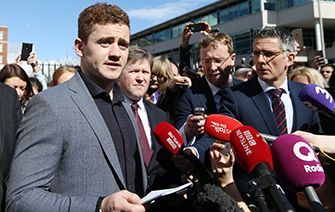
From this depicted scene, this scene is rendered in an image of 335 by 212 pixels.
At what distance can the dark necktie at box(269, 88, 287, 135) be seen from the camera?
7.61 feet

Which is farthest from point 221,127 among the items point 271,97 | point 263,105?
point 271,97

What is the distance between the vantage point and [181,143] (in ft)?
6.37

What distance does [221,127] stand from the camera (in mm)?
1604

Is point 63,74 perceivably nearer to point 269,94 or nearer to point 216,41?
point 216,41

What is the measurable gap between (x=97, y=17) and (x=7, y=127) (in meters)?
0.68

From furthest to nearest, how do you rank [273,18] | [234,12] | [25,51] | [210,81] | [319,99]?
[234,12], [273,18], [25,51], [210,81], [319,99]

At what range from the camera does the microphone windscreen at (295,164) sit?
4.08ft

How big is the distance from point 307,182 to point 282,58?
1.48 meters

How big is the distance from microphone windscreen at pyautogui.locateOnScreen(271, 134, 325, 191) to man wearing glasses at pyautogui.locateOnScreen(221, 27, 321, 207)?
0.81 meters

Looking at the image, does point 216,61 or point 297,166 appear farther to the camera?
point 216,61

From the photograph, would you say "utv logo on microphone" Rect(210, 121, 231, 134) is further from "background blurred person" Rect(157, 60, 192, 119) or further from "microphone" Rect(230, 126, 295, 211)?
"background blurred person" Rect(157, 60, 192, 119)

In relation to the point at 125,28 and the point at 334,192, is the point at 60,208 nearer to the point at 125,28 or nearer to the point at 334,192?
the point at 125,28

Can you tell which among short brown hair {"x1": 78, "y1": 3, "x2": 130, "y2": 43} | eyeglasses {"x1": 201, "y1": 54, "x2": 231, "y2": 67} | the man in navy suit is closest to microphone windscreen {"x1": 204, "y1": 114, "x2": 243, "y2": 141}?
short brown hair {"x1": 78, "y1": 3, "x2": 130, "y2": 43}

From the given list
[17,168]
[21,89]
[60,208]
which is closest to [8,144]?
[17,168]
